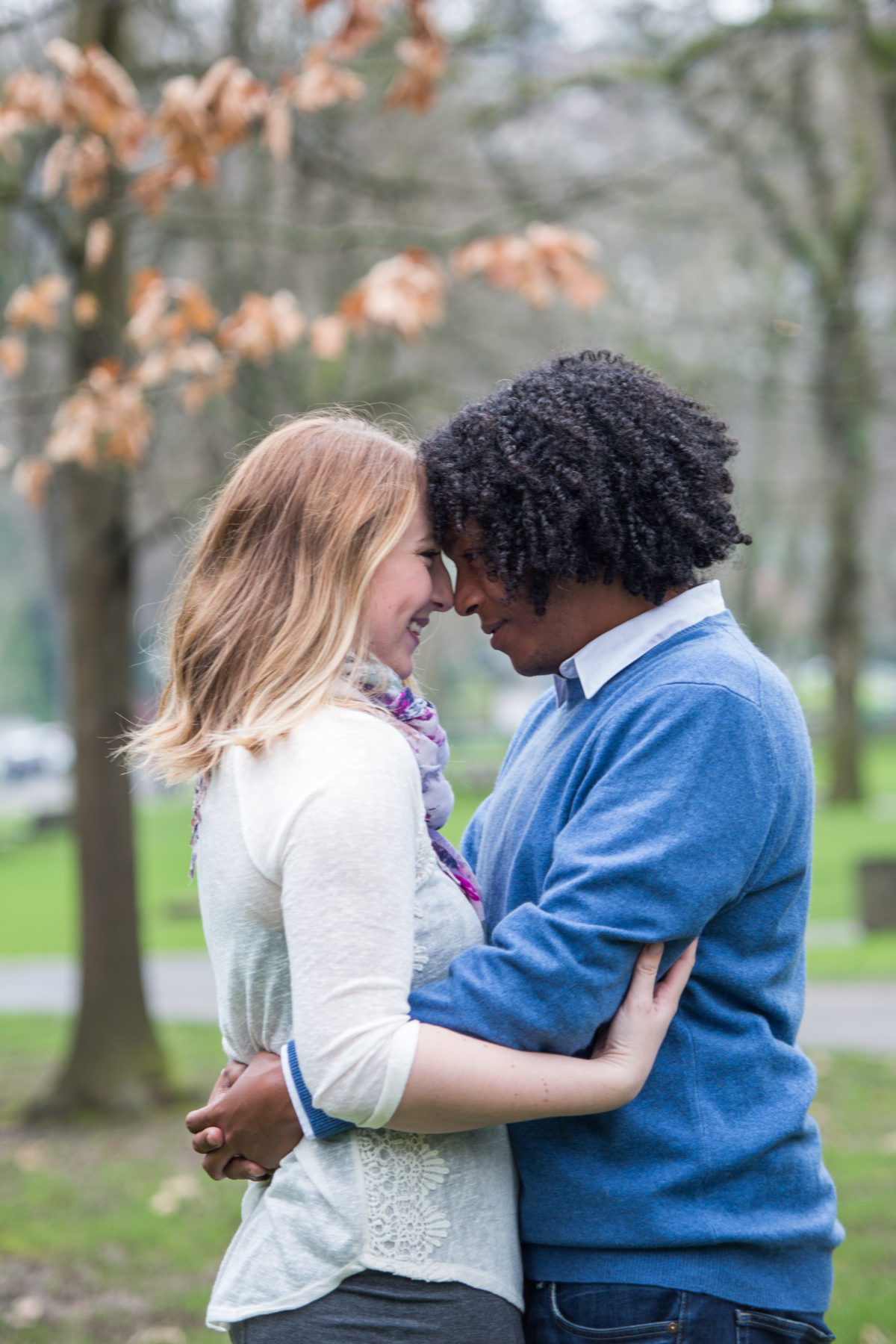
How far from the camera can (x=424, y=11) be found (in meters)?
4.46

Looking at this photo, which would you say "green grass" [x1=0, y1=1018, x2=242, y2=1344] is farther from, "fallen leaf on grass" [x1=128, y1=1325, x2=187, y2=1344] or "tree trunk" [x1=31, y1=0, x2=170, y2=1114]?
"tree trunk" [x1=31, y1=0, x2=170, y2=1114]

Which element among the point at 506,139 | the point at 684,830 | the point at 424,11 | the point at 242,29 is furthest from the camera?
the point at 506,139

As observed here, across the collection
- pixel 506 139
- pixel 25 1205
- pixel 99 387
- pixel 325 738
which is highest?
pixel 506 139

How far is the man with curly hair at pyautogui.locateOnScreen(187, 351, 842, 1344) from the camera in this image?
1.79 m

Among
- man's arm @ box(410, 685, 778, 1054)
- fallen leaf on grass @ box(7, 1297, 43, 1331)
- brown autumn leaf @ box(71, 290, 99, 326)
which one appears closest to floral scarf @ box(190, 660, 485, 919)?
man's arm @ box(410, 685, 778, 1054)

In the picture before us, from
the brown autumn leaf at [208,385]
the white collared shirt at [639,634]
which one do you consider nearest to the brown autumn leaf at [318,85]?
the brown autumn leaf at [208,385]

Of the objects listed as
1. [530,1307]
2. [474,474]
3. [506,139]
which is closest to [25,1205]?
[530,1307]

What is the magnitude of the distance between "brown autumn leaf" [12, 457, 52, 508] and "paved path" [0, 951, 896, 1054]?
9.43ft

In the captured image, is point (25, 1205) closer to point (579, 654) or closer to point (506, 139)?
point (579, 654)

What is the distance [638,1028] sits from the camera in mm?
1808

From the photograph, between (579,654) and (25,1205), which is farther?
(25,1205)

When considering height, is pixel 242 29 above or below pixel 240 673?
above

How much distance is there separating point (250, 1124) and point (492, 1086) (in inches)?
14.8

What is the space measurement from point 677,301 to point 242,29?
1026 centimetres
